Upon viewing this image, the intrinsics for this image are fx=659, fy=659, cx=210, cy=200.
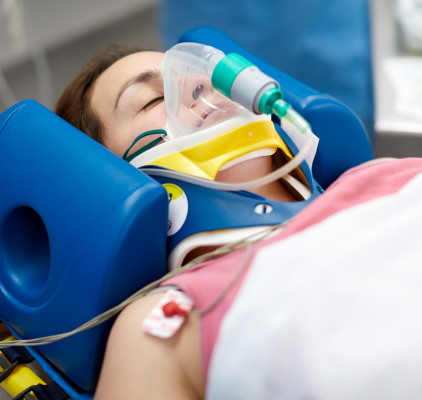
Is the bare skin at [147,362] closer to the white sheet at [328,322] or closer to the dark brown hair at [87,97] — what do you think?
the white sheet at [328,322]

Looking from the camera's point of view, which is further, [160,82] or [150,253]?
[160,82]

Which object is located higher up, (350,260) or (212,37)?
(212,37)

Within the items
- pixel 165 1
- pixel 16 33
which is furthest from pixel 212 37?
pixel 16 33

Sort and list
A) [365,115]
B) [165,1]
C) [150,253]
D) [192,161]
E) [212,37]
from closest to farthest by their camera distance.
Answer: [150,253], [192,161], [212,37], [365,115], [165,1]

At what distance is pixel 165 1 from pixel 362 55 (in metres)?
0.74

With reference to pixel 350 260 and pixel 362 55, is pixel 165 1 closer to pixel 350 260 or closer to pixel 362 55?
pixel 362 55

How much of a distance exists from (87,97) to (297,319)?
701mm

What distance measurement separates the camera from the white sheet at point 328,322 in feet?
2.91

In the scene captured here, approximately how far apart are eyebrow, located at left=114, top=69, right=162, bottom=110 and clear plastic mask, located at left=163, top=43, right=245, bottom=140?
0.08 meters

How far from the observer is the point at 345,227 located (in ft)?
3.31

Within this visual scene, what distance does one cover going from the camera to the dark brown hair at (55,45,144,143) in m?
1.34

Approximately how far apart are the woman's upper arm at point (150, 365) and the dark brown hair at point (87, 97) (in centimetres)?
48

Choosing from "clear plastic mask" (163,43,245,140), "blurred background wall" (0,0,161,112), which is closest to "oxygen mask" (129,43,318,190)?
"clear plastic mask" (163,43,245,140)

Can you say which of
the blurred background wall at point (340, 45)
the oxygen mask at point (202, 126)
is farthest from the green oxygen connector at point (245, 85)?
the blurred background wall at point (340, 45)
